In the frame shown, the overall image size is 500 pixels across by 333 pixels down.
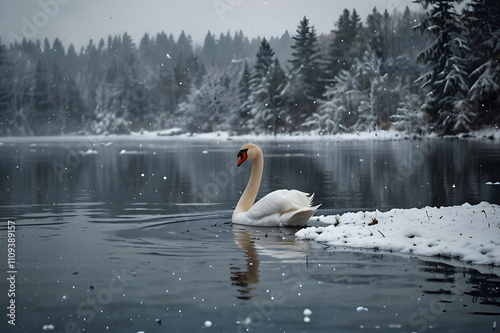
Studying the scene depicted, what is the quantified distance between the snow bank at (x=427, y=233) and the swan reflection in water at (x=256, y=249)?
548mm

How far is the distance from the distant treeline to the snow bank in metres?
44.9

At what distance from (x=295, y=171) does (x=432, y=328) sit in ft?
73.9

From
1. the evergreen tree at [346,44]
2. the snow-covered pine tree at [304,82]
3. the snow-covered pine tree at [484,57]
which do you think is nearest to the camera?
the snow-covered pine tree at [484,57]

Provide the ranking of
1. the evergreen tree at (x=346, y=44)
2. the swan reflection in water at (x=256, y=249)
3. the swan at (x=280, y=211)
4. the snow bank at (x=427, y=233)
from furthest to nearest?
1. the evergreen tree at (x=346, y=44)
2. the swan at (x=280, y=211)
3. the snow bank at (x=427, y=233)
4. the swan reflection in water at (x=256, y=249)

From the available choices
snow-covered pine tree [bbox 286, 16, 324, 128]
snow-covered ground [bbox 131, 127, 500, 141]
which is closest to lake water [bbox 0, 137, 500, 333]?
snow-covered ground [bbox 131, 127, 500, 141]

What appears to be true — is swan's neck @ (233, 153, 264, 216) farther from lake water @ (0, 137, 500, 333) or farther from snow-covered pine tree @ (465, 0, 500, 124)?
snow-covered pine tree @ (465, 0, 500, 124)

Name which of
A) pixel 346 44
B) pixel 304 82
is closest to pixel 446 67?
pixel 304 82

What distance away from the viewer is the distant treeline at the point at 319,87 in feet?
188

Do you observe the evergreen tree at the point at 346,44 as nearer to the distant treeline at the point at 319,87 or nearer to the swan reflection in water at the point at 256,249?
the distant treeline at the point at 319,87

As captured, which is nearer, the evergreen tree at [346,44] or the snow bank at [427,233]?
the snow bank at [427,233]

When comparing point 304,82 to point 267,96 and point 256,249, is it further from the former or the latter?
point 256,249

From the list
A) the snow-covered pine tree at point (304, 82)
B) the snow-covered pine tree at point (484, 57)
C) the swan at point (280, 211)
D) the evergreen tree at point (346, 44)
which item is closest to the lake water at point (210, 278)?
the swan at point (280, 211)

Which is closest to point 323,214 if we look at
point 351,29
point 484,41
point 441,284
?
point 441,284

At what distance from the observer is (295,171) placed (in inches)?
1122
